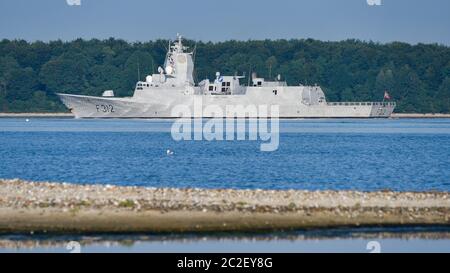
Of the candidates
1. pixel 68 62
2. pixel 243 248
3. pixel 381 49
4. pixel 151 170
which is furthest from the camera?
pixel 381 49

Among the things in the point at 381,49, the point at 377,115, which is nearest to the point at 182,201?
the point at 377,115

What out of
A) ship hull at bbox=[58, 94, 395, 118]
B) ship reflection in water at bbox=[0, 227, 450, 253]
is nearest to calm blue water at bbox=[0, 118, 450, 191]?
ship reflection in water at bbox=[0, 227, 450, 253]

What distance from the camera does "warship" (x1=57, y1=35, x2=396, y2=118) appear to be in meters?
123

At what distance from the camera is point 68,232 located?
87.9 ft

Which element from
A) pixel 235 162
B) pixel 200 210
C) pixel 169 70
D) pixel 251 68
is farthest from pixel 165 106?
pixel 200 210

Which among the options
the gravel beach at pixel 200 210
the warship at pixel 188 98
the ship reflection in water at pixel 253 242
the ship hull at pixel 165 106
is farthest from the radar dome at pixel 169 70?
the ship reflection in water at pixel 253 242

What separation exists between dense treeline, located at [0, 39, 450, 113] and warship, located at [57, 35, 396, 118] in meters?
23.0

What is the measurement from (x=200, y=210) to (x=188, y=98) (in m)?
97.5

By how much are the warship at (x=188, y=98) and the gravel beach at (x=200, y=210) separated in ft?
303

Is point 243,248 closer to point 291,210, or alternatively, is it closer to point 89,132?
point 291,210

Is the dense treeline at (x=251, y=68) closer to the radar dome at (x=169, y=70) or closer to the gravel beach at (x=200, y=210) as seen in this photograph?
the radar dome at (x=169, y=70)

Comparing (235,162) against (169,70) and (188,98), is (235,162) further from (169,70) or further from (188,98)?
(169,70)

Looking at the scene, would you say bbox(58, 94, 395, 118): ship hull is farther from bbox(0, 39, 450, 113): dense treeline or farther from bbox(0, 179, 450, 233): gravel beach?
bbox(0, 179, 450, 233): gravel beach
